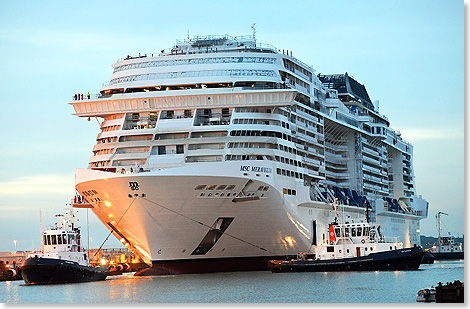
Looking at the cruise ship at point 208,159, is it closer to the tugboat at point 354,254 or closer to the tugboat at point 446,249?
the tugboat at point 354,254

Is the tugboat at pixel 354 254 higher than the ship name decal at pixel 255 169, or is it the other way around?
the ship name decal at pixel 255 169

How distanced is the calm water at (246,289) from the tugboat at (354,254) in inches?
51.9

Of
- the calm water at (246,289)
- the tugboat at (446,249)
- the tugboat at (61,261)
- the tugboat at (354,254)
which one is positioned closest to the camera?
the calm water at (246,289)

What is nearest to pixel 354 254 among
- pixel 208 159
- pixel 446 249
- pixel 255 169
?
pixel 255 169

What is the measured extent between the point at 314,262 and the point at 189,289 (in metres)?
14.4

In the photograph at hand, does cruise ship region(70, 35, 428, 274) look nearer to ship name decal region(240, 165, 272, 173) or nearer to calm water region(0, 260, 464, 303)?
ship name decal region(240, 165, 272, 173)

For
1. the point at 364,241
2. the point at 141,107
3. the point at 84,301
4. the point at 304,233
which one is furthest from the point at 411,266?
the point at 84,301

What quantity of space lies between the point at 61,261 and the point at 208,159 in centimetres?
960

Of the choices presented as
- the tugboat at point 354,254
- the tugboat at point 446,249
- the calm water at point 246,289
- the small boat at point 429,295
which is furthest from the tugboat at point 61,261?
the tugboat at point 446,249

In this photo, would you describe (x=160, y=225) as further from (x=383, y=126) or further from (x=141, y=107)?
(x=383, y=126)

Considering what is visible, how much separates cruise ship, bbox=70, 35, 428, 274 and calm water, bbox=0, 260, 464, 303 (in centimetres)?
215

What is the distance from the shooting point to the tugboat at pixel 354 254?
184ft

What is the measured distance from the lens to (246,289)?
4303 cm

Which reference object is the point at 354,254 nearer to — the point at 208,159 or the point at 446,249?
the point at 208,159
